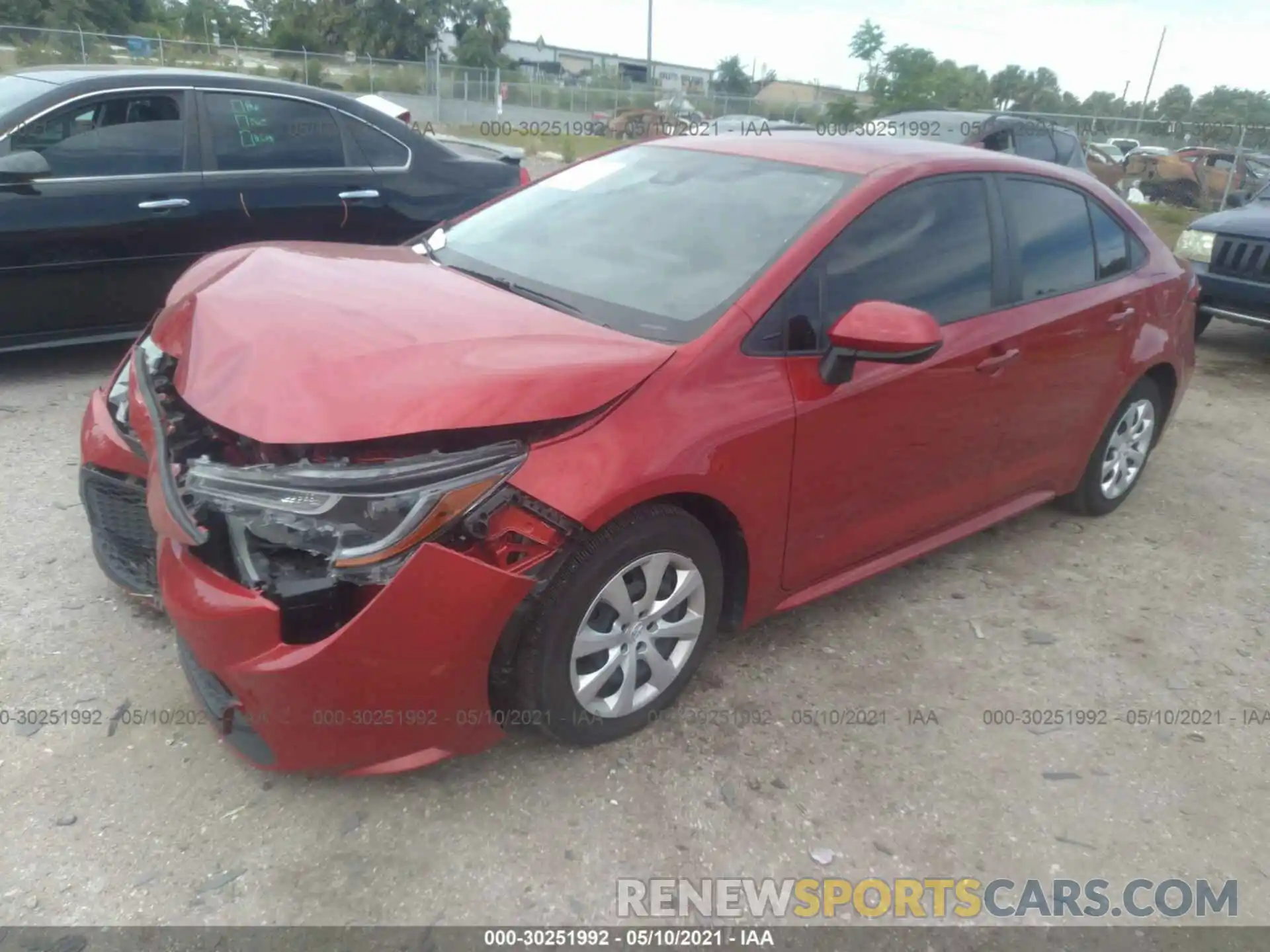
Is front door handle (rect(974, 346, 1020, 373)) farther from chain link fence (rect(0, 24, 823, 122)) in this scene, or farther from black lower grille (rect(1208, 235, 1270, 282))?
chain link fence (rect(0, 24, 823, 122))

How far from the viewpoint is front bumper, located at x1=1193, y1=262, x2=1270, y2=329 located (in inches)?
280

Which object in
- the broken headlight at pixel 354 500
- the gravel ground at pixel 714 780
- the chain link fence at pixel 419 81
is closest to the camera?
the broken headlight at pixel 354 500

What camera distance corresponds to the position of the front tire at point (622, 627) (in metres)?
2.34

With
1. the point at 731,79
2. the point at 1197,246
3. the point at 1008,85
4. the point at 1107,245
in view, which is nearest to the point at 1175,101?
the point at 1008,85

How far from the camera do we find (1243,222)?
7359mm

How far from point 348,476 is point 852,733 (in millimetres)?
1667

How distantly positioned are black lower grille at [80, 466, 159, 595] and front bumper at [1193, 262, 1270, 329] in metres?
7.16

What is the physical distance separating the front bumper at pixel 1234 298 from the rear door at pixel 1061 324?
3777 millimetres

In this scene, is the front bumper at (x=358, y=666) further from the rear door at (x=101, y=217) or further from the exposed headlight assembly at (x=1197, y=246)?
the exposed headlight assembly at (x=1197, y=246)

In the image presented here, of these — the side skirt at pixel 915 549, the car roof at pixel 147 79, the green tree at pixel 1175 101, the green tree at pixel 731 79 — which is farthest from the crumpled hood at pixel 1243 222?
the green tree at pixel 731 79

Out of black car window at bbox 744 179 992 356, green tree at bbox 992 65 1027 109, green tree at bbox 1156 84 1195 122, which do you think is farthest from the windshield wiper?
green tree at bbox 1156 84 1195 122

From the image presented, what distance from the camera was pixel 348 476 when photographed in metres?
2.08

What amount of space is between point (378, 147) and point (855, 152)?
342 centimetres

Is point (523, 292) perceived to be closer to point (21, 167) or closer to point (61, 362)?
point (21, 167)
